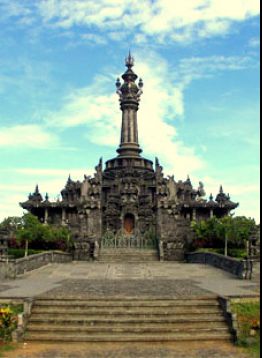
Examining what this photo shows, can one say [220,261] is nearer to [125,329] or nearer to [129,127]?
[125,329]

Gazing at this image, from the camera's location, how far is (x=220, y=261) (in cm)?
2717

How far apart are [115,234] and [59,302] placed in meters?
34.2

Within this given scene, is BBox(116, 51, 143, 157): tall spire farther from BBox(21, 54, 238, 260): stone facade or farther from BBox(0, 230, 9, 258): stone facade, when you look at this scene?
BBox(0, 230, 9, 258): stone facade

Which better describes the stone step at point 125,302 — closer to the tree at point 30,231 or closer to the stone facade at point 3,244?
the stone facade at point 3,244

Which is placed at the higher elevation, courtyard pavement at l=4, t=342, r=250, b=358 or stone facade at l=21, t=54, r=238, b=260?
stone facade at l=21, t=54, r=238, b=260

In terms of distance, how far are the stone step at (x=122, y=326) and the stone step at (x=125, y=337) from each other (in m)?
0.21

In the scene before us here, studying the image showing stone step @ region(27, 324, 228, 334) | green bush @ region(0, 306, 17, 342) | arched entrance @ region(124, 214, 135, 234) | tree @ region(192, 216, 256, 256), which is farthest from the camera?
arched entrance @ region(124, 214, 135, 234)

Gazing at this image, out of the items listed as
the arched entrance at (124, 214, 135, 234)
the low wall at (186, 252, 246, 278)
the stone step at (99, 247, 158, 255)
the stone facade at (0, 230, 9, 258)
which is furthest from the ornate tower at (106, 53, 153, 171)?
the stone facade at (0, 230, 9, 258)

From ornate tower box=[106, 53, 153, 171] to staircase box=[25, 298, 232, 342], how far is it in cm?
4282

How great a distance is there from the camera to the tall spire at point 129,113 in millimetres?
58656

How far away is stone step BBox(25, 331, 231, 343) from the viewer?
488 inches

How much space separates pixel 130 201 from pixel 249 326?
3690cm

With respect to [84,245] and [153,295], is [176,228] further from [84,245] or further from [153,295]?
[153,295]

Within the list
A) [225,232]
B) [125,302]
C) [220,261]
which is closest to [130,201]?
[225,232]
